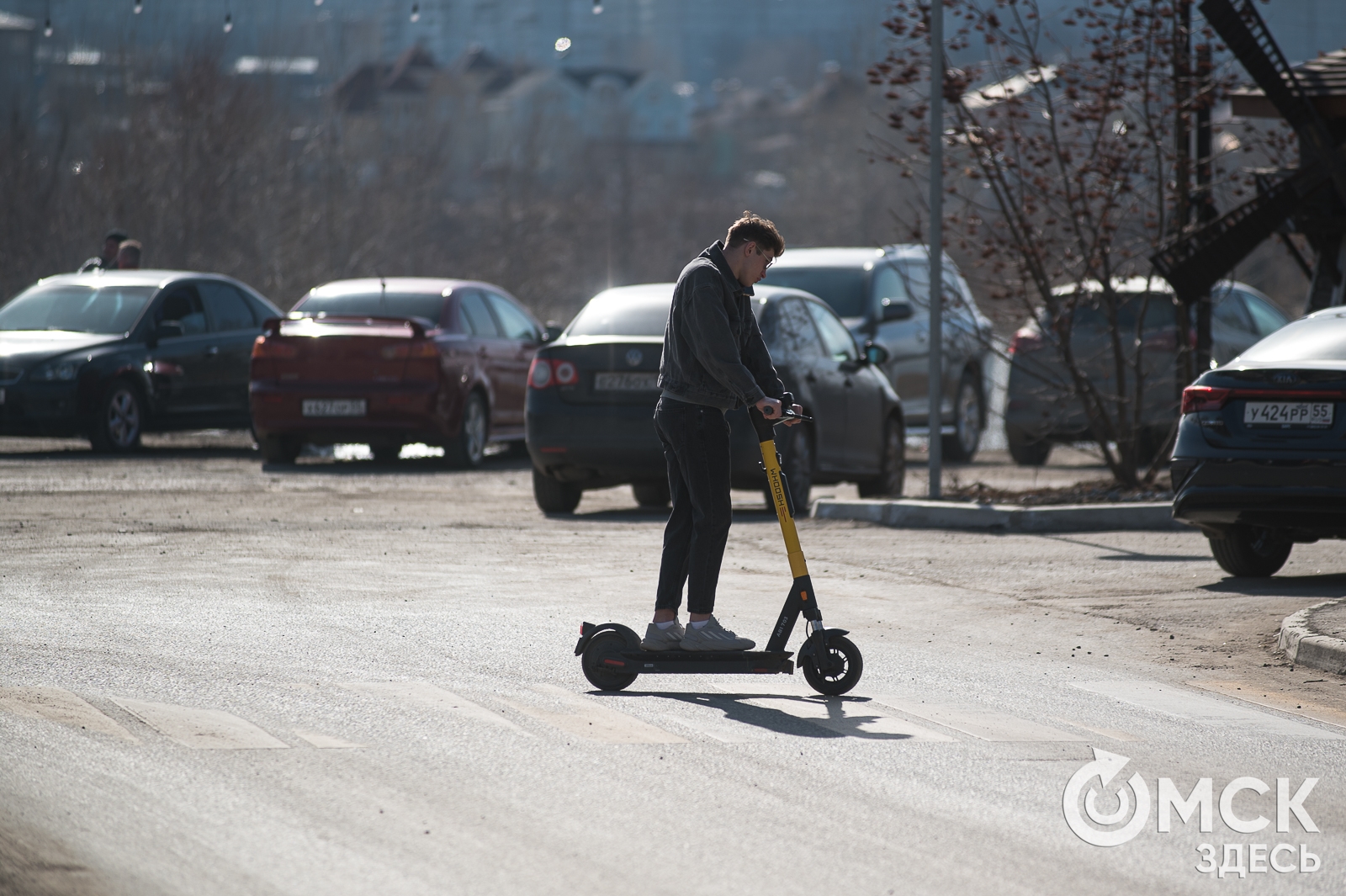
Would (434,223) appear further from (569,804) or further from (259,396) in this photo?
(569,804)

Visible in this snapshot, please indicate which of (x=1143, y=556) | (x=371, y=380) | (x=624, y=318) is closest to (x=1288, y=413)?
(x=1143, y=556)

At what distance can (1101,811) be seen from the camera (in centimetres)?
547

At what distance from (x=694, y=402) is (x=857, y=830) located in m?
2.50

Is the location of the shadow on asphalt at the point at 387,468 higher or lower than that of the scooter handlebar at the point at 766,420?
lower

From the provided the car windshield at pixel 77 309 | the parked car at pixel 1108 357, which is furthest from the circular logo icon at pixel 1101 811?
the car windshield at pixel 77 309

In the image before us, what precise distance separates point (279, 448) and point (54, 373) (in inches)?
92.9

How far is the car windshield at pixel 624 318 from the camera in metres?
13.9

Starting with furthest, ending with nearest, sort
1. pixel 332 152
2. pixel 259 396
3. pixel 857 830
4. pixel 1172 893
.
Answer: pixel 332 152
pixel 259 396
pixel 857 830
pixel 1172 893

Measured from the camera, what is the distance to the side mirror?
1800 cm

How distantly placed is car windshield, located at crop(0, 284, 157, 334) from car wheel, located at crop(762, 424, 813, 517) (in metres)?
8.20

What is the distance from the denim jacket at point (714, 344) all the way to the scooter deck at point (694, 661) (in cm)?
94

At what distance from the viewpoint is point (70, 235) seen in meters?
47.3

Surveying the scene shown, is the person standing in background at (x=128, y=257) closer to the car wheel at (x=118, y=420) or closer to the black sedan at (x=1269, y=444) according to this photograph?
the car wheel at (x=118, y=420)

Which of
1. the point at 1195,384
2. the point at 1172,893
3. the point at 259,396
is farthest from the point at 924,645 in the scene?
the point at 259,396
